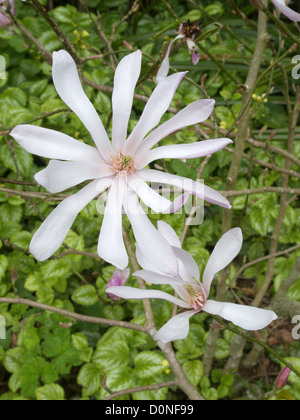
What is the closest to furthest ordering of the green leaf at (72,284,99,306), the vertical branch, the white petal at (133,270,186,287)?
the white petal at (133,270,186,287), the vertical branch, the green leaf at (72,284,99,306)

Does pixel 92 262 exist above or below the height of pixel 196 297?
above

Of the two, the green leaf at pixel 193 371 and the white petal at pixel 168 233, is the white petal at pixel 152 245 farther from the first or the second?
the green leaf at pixel 193 371

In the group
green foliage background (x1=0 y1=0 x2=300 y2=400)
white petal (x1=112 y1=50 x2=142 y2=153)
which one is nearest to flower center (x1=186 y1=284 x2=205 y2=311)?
white petal (x1=112 y1=50 x2=142 y2=153)

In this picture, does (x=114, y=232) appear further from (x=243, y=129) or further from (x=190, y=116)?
(x=243, y=129)

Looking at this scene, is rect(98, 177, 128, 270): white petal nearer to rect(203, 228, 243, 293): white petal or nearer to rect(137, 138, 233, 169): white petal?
rect(137, 138, 233, 169): white petal

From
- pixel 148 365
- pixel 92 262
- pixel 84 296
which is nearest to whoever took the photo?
pixel 148 365

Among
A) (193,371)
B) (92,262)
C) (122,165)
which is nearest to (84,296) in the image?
(92,262)
